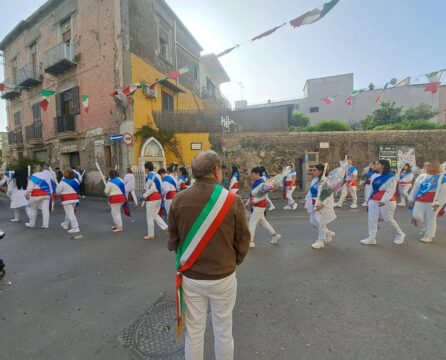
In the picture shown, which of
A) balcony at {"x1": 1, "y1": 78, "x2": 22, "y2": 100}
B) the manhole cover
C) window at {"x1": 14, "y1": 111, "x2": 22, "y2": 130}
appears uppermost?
balcony at {"x1": 1, "y1": 78, "x2": 22, "y2": 100}

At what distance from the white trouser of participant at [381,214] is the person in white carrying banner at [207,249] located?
14.1ft

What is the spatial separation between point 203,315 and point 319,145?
42.8 feet

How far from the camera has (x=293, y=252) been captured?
15.7 feet

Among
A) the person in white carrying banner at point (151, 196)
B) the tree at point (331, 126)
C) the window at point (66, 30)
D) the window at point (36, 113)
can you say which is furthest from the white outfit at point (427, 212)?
the window at point (36, 113)

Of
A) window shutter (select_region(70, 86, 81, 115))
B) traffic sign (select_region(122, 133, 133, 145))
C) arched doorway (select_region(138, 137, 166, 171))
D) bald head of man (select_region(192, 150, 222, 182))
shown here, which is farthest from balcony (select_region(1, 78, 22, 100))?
bald head of man (select_region(192, 150, 222, 182))

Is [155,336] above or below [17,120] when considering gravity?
below

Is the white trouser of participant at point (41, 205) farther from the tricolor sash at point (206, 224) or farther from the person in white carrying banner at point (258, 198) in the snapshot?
the tricolor sash at point (206, 224)

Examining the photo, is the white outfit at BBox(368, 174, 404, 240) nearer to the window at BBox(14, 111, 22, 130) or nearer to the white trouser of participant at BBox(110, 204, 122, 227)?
the white trouser of participant at BBox(110, 204, 122, 227)

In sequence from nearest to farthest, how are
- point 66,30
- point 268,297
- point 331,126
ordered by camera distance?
point 268,297 → point 66,30 → point 331,126

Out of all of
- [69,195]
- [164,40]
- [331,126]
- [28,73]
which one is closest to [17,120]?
[28,73]

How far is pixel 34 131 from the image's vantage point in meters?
17.6

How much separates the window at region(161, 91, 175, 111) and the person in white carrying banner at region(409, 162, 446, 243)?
13.8 m

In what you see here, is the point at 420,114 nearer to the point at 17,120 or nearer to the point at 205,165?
the point at 205,165

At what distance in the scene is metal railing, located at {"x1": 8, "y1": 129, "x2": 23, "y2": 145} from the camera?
19.6 metres
